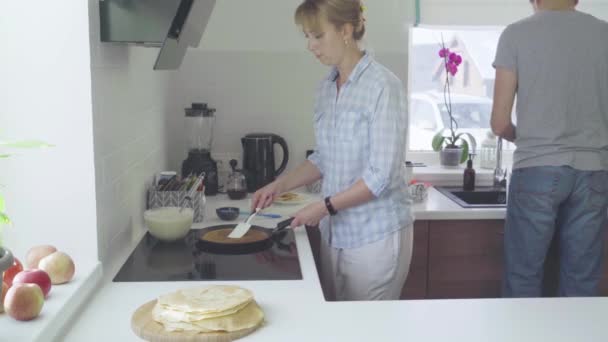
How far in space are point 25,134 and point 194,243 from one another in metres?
0.66

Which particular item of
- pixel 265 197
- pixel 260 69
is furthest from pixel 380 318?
pixel 260 69

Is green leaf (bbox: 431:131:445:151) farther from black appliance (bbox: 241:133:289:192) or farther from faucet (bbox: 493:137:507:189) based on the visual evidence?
black appliance (bbox: 241:133:289:192)

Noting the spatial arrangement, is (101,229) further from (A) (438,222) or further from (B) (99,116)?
(A) (438,222)

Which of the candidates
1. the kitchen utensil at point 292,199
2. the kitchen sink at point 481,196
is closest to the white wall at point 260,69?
the kitchen utensil at point 292,199

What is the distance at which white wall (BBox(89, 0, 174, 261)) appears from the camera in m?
1.69

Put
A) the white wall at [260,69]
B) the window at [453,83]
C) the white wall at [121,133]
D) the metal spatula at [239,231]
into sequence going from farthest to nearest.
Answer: the window at [453,83] < the white wall at [260,69] < the metal spatula at [239,231] < the white wall at [121,133]

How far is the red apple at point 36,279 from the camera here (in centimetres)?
131

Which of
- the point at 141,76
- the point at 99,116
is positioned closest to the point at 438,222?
the point at 141,76

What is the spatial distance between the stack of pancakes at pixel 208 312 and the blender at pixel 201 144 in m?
1.47

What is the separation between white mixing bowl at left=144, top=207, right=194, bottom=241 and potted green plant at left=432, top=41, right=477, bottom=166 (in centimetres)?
168

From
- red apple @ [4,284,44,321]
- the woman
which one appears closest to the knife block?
the woman

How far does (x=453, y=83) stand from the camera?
11.6 ft

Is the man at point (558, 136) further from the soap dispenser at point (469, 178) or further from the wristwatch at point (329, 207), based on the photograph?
the wristwatch at point (329, 207)

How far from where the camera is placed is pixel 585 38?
7.76ft
